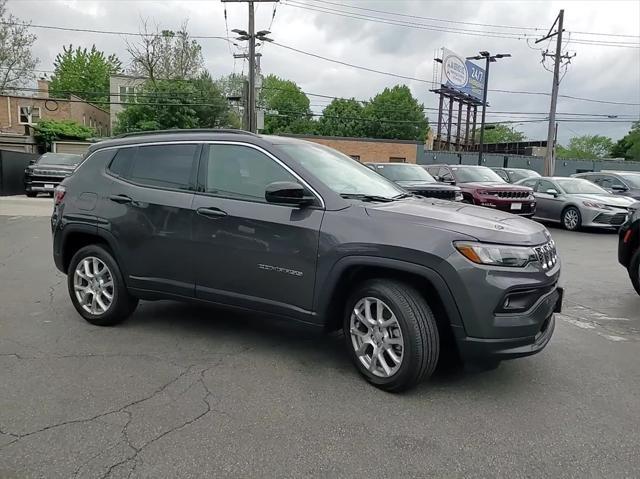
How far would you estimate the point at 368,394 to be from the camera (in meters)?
3.57

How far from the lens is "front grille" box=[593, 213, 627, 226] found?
12914mm

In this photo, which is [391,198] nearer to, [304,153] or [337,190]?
[337,190]

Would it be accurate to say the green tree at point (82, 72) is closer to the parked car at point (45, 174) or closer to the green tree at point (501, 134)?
the parked car at point (45, 174)

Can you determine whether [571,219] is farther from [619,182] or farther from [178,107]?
[178,107]

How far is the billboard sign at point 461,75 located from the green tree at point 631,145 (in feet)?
95.1

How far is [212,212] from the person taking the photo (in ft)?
13.8

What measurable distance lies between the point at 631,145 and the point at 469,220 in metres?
87.4

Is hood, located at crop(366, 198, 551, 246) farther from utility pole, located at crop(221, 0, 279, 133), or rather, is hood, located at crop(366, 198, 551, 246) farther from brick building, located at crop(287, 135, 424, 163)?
brick building, located at crop(287, 135, 424, 163)

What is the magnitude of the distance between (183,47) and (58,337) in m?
48.6

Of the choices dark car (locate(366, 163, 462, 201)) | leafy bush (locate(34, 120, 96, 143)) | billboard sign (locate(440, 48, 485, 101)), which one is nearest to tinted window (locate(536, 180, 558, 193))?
dark car (locate(366, 163, 462, 201))

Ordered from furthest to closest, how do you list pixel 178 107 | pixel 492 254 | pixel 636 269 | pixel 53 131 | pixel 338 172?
pixel 178 107, pixel 53 131, pixel 636 269, pixel 338 172, pixel 492 254

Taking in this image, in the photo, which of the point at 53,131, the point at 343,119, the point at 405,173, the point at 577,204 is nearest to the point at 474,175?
the point at 577,204

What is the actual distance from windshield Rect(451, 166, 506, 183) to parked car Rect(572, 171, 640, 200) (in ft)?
11.5

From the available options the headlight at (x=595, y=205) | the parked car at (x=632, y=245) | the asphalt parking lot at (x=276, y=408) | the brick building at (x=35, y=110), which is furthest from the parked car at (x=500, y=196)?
the brick building at (x=35, y=110)
